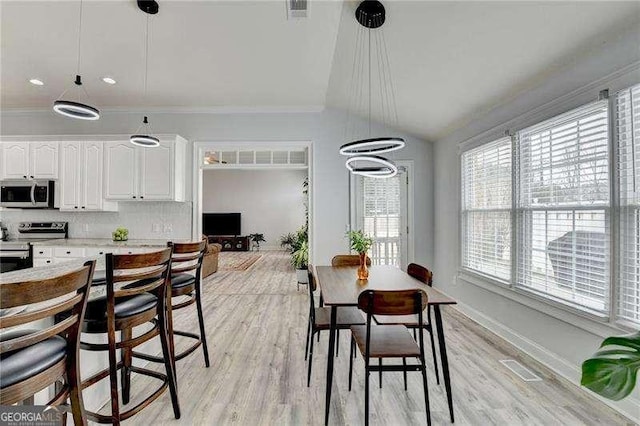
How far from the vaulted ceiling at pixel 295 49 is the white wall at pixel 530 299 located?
0.42 ft

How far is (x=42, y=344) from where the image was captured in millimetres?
1167

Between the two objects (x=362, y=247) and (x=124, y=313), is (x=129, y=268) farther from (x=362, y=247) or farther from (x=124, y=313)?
(x=362, y=247)

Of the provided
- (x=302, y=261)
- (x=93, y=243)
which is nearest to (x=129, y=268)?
(x=93, y=243)

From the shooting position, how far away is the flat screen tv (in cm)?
1141

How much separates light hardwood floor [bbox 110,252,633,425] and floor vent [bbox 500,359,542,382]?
Answer: 5 centimetres

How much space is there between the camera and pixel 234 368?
2613 millimetres

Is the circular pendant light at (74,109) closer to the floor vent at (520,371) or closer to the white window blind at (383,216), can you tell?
the white window blind at (383,216)

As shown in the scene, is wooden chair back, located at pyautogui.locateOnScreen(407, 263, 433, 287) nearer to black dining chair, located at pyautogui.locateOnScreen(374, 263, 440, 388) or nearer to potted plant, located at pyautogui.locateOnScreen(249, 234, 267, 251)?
black dining chair, located at pyautogui.locateOnScreen(374, 263, 440, 388)

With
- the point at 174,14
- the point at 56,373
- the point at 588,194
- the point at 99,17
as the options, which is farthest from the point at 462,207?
the point at 99,17

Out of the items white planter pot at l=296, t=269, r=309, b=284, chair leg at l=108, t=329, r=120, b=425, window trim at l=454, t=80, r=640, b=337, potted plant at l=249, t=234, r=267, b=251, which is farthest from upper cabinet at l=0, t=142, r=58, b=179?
potted plant at l=249, t=234, r=267, b=251

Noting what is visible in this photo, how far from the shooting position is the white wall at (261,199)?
11773 mm

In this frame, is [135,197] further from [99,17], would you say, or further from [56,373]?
[56,373]

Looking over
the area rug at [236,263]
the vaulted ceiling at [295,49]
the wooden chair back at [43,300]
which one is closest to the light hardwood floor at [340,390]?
the wooden chair back at [43,300]

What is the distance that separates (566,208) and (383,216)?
108 inches
